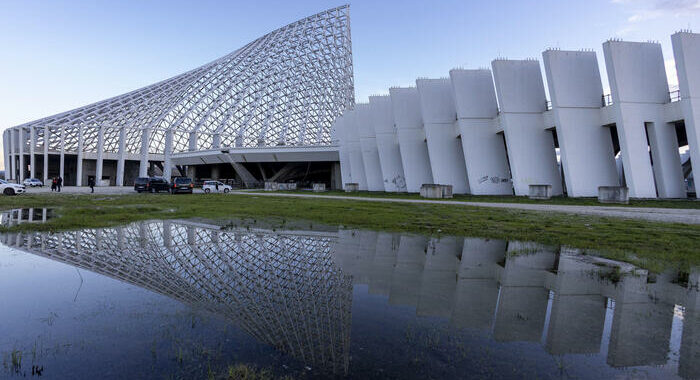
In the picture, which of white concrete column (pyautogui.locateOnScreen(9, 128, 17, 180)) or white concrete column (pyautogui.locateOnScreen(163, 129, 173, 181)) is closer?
white concrete column (pyautogui.locateOnScreen(163, 129, 173, 181))

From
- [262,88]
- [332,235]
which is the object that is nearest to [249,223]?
[332,235]

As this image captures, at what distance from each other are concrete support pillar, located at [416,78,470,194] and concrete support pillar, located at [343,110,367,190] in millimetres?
15399

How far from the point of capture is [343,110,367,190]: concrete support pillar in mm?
48312

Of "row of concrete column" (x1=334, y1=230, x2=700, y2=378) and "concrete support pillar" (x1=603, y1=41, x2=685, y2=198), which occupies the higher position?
"concrete support pillar" (x1=603, y1=41, x2=685, y2=198)

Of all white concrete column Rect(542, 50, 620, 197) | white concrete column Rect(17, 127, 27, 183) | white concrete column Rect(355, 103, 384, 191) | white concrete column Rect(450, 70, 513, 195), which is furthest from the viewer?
white concrete column Rect(17, 127, 27, 183)

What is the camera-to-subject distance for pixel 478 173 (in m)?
→ 30.2

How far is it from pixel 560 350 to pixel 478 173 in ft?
92.7

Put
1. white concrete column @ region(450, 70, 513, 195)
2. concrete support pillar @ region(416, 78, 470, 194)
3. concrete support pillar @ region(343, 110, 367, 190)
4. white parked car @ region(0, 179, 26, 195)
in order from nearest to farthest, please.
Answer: white parked car @ region(0, 179, 26, 195) < white concrete column @ region(450, 70, 513, 195) < concrete support pillar @ region(416, 78, 470, 194) < concrete support pillar @ region(343, 110, 367, 190)

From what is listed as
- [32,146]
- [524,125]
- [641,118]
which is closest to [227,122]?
[32,146]

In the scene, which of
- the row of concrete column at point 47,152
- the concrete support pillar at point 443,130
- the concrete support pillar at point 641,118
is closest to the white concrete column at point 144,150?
the row of concrete column at point 47,152

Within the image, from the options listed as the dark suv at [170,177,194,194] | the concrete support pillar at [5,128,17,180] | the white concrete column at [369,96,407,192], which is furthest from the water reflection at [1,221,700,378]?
the concrete support pillar at [5,128,17,180]

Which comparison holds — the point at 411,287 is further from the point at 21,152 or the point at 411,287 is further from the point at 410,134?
the point at 21,152

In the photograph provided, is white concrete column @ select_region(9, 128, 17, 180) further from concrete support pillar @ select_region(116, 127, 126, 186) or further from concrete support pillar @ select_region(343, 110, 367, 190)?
concrete support pillar @ select_region(343, 110, 367, 190)

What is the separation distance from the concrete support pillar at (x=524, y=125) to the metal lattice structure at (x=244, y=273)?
74.0ft
